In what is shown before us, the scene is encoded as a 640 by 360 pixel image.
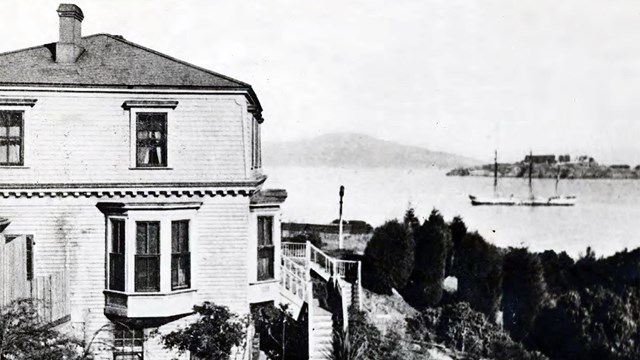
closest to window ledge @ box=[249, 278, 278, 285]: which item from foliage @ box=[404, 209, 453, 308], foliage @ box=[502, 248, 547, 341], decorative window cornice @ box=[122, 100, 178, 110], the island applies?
decorative window cornice @ box=[122, 100, 178, 110]

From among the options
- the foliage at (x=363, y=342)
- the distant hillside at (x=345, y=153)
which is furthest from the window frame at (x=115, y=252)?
the distant hillside at (x=345, y=153)

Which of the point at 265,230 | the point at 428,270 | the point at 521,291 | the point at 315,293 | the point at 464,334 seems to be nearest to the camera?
the point at 265,230

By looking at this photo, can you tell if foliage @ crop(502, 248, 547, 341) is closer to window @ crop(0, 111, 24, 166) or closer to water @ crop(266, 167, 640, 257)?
water @ crop(266, 167, 640, 257)

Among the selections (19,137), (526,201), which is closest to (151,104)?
(19,137)

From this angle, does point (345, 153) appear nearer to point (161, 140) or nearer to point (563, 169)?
point (563, 169)

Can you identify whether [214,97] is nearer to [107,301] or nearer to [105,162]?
[105,162]

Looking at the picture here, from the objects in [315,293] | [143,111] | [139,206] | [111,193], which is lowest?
[315,293]

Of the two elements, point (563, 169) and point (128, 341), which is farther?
point (563, 169)
